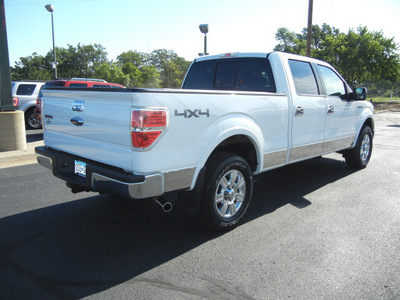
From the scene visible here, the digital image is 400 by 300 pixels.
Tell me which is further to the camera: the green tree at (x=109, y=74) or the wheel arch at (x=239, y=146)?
the green tree at (x=109, y=74)

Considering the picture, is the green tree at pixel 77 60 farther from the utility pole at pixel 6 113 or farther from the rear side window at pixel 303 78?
the rear side window at pixel 303 78

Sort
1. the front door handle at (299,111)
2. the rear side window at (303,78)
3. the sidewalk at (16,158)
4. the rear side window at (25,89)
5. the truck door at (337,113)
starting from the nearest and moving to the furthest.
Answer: the front door handle at (299,111) → the rear side window at (303,78) → the truck door at (337,113) → the sidewalk at (16,158) → the rear side window at (25,89)

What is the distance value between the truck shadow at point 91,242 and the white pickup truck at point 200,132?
0.49 meters

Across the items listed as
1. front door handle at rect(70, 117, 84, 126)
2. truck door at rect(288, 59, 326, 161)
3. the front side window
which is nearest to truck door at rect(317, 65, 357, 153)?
the front side window

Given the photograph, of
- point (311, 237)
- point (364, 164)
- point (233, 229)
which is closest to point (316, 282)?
A: point (311, 237)

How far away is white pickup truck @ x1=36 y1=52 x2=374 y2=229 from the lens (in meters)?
2.75

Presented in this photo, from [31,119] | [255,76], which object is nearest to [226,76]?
[255,76]

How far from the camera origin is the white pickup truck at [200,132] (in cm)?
275

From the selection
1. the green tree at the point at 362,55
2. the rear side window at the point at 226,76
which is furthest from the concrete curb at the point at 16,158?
the green tree at the point at 362,55

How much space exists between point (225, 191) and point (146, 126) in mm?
1341

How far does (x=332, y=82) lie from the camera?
5516 millimetres

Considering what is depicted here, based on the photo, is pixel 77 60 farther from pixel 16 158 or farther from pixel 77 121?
pixel 77 121

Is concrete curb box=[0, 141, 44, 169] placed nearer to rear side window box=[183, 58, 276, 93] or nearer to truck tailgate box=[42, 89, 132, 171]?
truck tailgate box=[42, 89, 132, 171]

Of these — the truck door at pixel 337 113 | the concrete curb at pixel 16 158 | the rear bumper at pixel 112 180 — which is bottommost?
the concrete curb at pixel 16 158
